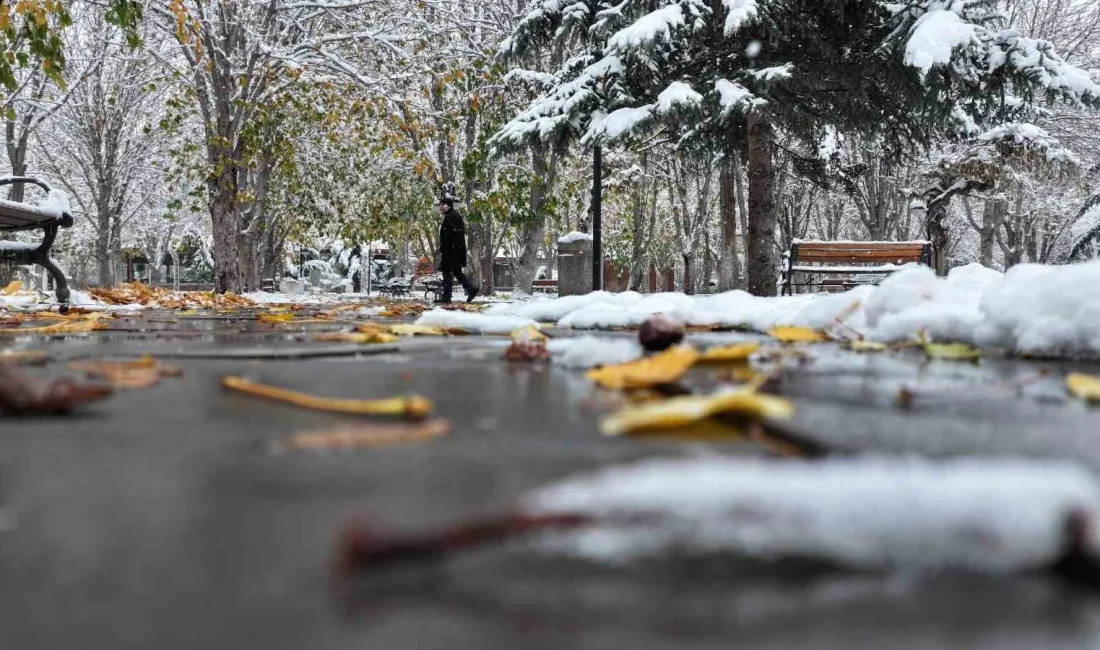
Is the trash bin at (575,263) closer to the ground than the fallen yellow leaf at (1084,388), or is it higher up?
higher up

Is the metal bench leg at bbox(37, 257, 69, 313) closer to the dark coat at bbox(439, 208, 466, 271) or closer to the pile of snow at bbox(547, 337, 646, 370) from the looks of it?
the dark coat at bbox(439, 208, 466, 271)

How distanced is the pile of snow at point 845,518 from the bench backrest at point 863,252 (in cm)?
1153

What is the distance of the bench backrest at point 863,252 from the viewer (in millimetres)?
12039

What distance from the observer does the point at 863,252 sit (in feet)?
39.5

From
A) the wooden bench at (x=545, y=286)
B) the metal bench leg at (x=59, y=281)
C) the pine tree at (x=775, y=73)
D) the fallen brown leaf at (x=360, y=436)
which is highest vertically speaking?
the pine tree at (x=775, y=73)

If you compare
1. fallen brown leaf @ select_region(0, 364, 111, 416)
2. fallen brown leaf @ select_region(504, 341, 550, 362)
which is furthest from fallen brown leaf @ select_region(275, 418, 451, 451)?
fallen brown leaf @ select_region(504, 341, 550, 362)

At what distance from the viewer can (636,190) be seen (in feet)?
90.2

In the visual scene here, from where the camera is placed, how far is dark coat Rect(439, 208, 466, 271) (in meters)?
13.5

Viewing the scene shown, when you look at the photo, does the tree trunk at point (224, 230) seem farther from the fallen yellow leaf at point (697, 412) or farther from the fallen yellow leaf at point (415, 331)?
the fallen yellow leaf at point (697, 412)

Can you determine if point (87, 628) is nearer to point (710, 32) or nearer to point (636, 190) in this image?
point (710, 32)

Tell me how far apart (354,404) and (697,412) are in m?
0.72

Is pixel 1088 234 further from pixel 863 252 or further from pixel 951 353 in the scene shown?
pixel 951 353

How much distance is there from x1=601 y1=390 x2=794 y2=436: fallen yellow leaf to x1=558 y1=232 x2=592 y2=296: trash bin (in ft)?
37.8

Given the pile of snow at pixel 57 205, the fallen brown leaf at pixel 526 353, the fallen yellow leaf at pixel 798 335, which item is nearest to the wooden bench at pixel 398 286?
the pile of snow at pixel 57 205
